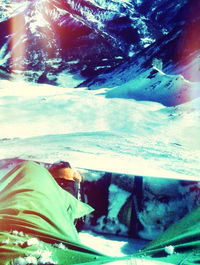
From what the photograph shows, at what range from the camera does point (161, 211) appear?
347cm

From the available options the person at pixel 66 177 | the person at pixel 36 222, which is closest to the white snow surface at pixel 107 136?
the person at pixel 66 177

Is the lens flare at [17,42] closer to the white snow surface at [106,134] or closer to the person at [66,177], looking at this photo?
the white snow surface at [106,134]

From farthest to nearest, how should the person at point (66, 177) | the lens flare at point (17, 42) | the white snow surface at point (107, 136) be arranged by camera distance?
the lens flare at point (17, 42), the white snow surface at point (107, 136), the person at point (66, 177)

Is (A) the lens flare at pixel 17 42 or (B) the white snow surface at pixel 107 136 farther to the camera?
(A) the lens flare at pixel 17 42

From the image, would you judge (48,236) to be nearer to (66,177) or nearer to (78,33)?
(66,177)

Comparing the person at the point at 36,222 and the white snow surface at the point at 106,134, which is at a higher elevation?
the white snow surface at the point at 106,134

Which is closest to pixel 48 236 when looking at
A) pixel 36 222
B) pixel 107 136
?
pixel 36 222

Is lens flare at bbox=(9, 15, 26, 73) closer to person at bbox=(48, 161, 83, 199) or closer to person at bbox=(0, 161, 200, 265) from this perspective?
person at bbox=(48, 161, 83, 199)

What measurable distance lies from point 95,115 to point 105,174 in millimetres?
5827

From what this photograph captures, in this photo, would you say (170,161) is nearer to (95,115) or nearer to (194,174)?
(194,174)

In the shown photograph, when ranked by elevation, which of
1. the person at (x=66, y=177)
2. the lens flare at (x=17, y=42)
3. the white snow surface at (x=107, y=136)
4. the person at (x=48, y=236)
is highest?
the lens flare at (x=17, y=42)

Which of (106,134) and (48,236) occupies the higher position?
(106,134)

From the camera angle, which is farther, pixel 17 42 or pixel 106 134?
pixel 17 42

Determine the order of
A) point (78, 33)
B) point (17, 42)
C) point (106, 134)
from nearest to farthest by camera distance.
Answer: point (106, 134)
point (17, 42)
point (78, 33)
